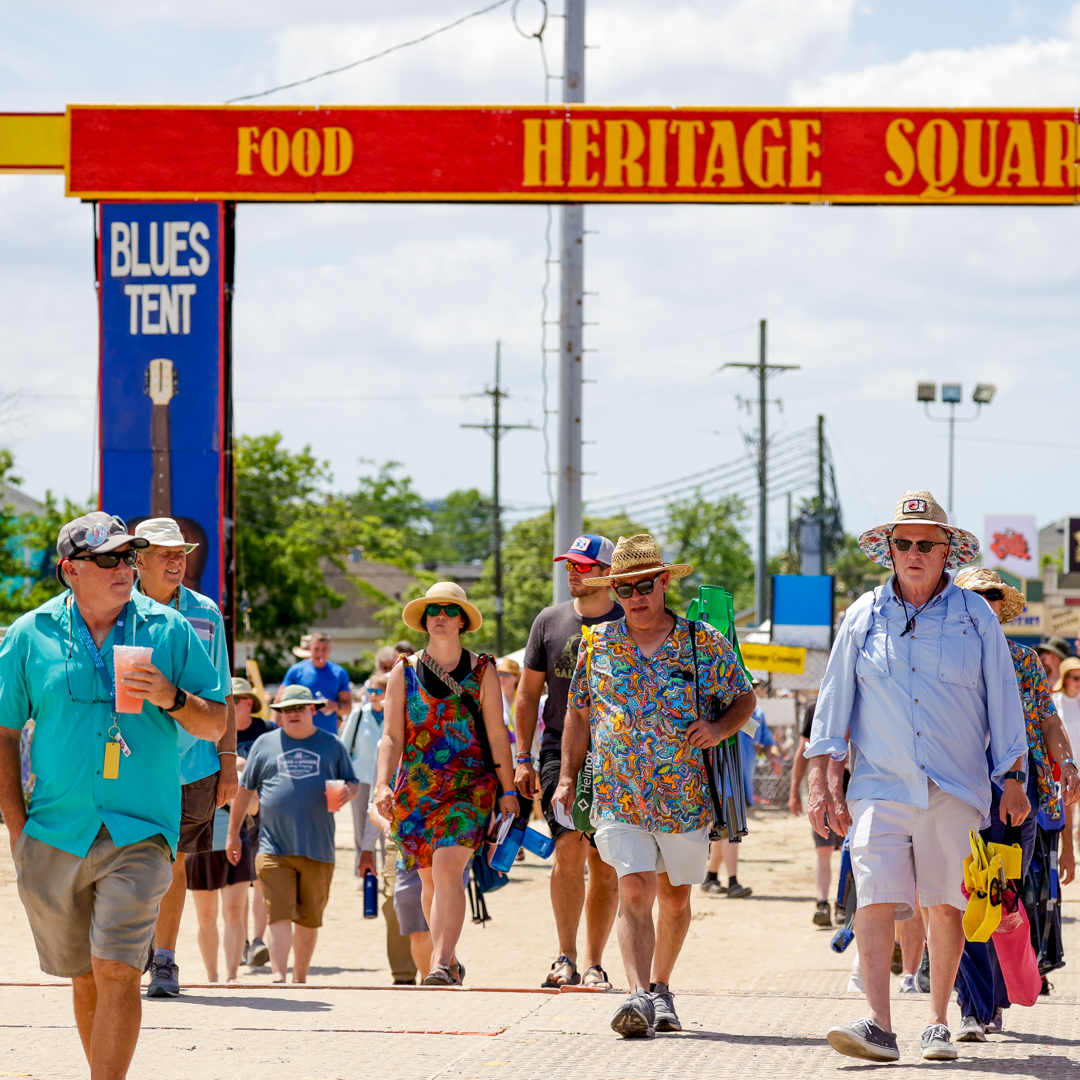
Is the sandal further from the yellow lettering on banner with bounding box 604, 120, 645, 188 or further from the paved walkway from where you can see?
the yellow lettering on banner with bounding box 604, 120, 645, 188

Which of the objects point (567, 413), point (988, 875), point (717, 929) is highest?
point (567, 413)

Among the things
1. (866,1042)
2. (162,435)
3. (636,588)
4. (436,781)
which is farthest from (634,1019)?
(162,435)

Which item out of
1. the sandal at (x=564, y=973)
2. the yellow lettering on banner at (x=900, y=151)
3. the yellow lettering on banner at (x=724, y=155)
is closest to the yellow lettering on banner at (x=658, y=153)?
the yellow lettering on banner at (x=724, y=155)

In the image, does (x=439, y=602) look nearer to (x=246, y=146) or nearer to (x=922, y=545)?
(x=922, y=545)

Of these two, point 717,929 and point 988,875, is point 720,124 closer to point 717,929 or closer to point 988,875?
point 717,929

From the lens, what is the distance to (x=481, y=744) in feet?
25.1

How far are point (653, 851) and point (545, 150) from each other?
7.51 metres

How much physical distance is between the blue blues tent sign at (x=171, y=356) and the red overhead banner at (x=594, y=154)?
13.1 inches

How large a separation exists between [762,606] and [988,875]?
→ 152ft

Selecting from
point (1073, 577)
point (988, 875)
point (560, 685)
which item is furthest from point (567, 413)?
point (1073, 577)

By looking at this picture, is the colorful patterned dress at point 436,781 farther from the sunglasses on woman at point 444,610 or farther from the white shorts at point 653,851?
the white shorts at point 653,851

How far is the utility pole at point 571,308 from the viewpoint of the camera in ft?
44.8

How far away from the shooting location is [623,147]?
12.4 meters

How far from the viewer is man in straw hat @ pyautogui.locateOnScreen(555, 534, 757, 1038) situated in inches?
240
